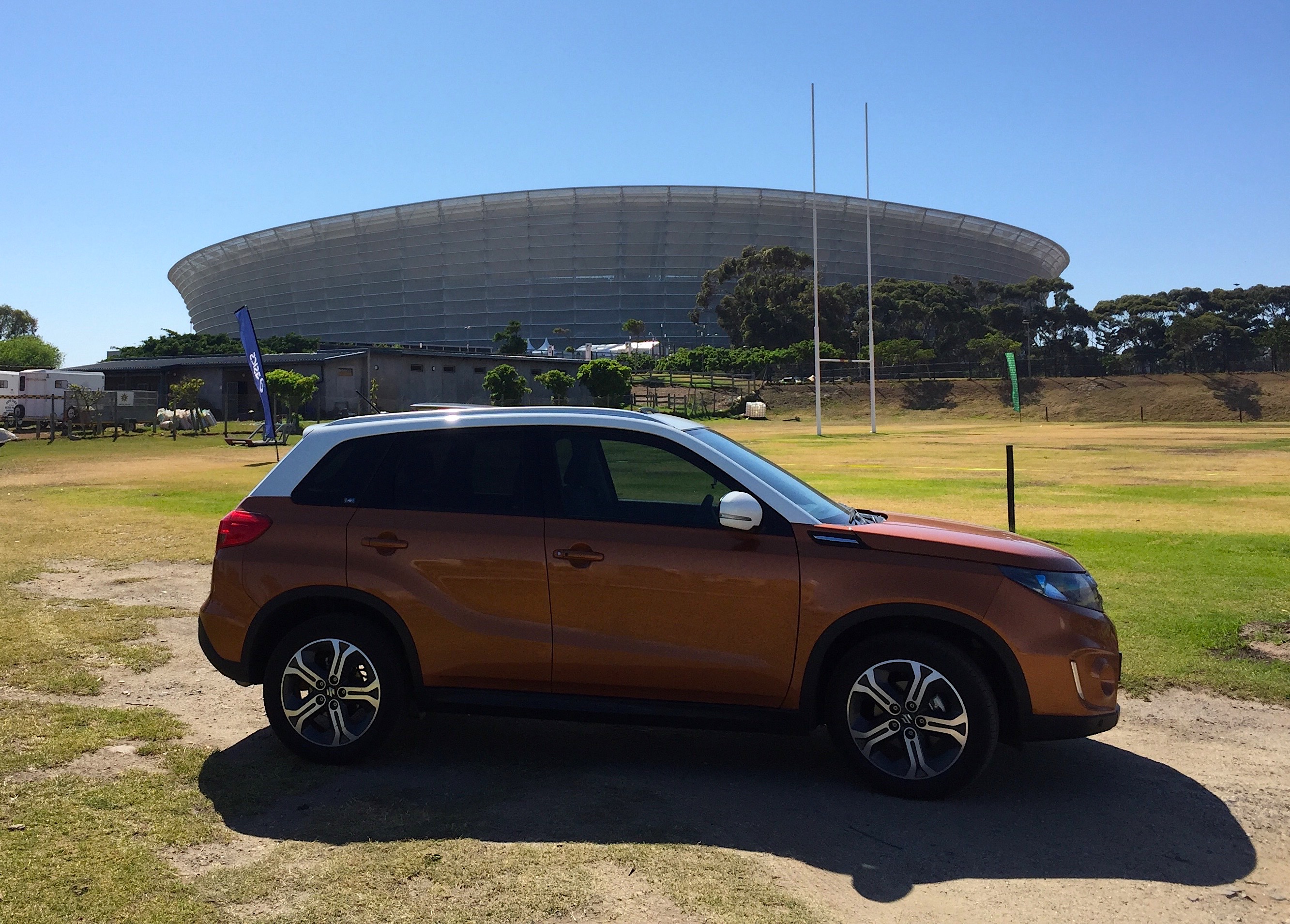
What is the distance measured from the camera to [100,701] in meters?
A: 6.02

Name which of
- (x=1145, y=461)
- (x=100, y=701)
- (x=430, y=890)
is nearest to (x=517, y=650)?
(x=430, y=890)

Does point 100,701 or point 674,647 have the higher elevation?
point 674,647

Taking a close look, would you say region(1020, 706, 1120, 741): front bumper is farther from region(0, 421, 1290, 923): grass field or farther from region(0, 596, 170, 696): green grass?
region(0, 596, 170, 696): green grass

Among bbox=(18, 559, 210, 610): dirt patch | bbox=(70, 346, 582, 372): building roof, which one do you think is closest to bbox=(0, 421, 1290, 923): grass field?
bbox=(18, 559, 210, 610): dirt patch

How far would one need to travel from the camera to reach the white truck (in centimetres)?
4775

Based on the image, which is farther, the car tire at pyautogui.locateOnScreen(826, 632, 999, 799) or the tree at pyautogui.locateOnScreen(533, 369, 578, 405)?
the tree at pyautogui.locateOnScreen(533, 369, 578, 405)

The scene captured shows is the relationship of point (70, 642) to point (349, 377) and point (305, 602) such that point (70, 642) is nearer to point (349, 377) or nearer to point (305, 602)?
point (305, 602)

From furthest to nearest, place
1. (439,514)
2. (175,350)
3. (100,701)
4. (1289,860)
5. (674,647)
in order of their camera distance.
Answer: (175,350)
(100,701)
(439,514)
(674,647)
(1289,860)

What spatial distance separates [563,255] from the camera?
4779 inches

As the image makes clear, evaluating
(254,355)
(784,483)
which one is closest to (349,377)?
(254,355)

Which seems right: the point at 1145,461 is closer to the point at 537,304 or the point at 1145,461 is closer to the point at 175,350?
the point at 175,350

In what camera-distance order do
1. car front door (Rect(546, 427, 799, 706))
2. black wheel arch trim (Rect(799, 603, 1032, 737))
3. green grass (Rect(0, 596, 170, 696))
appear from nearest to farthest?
1. black wheel arch trim (Rect(799, 603, 1032, 737))
2. car front door (Rect(546, 427, 799, 706))
3. green grass (Rect(0, 596, 170, 696))

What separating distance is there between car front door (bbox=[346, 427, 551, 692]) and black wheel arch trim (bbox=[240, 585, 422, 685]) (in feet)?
0.13

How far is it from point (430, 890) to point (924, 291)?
113 m
